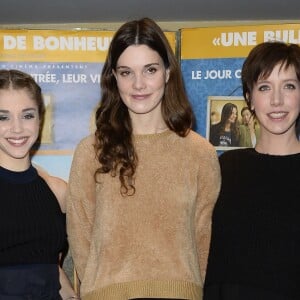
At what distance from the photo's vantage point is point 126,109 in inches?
68.6

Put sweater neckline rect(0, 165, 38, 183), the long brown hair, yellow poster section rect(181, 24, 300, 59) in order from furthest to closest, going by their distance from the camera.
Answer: yellow poster section rect(181, 24, 300, 59) → sweater neckline rect(0, 165, 38, 183) → the long brown hair

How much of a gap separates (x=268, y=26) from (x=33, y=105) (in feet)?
2.93

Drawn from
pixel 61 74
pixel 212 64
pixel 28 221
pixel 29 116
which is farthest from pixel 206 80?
pixel 28 221

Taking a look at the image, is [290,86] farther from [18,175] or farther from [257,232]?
[18,175]

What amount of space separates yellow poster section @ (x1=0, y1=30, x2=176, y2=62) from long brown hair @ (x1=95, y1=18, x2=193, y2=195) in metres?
0.41

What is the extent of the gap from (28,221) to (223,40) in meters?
0.96

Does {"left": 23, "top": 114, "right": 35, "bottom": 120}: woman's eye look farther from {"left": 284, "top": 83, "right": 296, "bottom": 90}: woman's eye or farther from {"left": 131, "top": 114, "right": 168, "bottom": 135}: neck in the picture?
{"left": 284, "top": 83, "right": 296, "bottom": 90}: woman's eye

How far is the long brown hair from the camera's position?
1.62m

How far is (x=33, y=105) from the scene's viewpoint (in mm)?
1753

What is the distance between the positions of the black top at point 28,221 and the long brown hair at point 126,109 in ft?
0.84

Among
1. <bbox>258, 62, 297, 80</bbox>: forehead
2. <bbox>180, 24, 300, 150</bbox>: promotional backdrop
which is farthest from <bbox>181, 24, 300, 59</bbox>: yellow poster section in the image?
<bbox>258, 62, 297, 80</bbox>: forehead

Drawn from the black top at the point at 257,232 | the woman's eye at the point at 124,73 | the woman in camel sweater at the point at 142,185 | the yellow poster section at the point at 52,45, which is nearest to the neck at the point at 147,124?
the woman in camel sweater at the point at 142,185

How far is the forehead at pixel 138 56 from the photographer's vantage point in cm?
160

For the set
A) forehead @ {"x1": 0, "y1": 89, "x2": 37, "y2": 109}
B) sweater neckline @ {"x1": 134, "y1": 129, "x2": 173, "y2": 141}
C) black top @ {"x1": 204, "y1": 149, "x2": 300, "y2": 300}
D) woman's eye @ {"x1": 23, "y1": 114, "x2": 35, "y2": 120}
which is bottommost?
black top @ {"x1": 204, "y1": 149, "x2": 300, "y2": 300}
